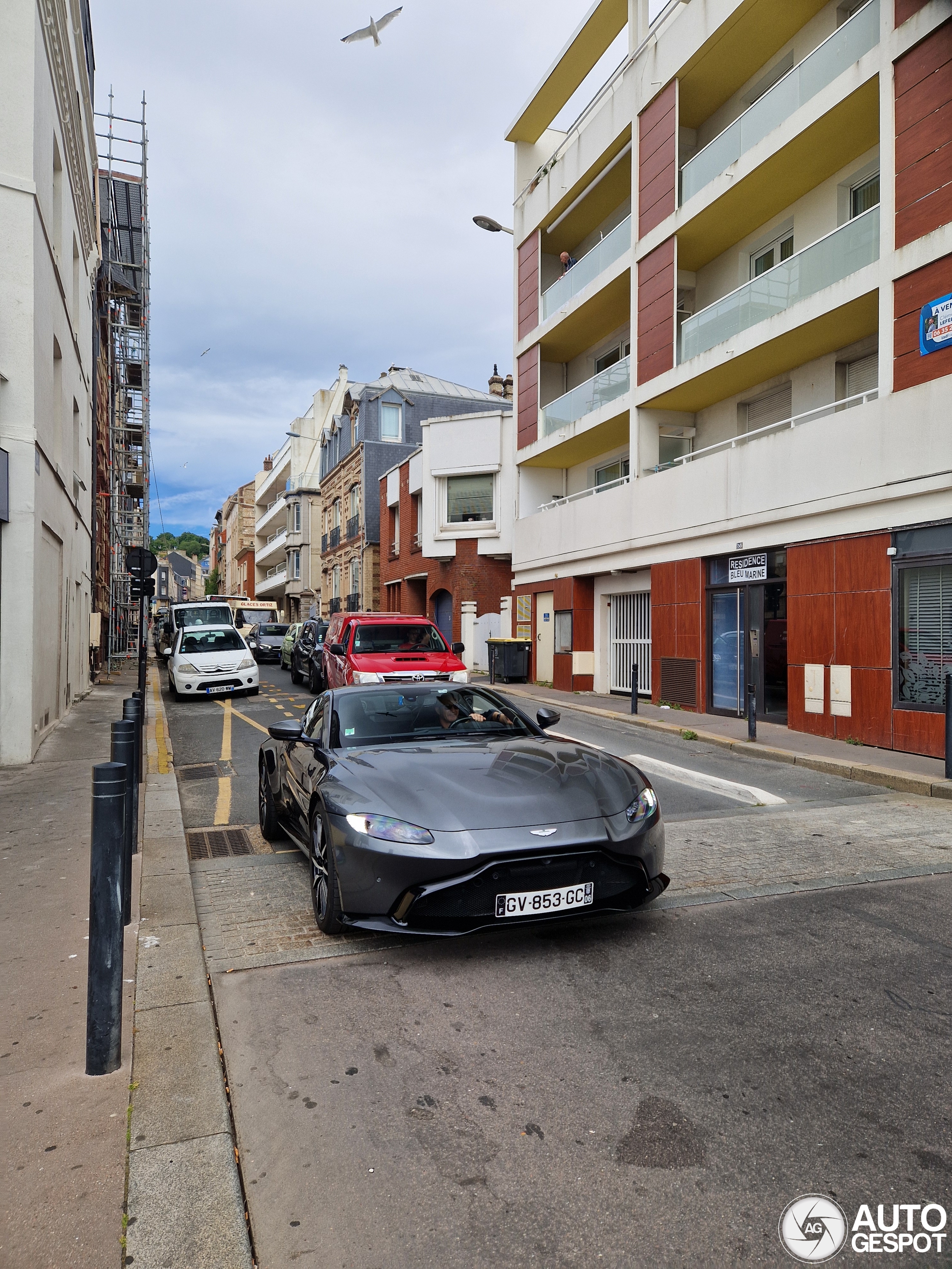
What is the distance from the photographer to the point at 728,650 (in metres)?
14.6

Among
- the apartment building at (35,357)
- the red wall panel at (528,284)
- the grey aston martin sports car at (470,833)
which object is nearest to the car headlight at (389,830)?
the grey aston martin sports car at (470,833)

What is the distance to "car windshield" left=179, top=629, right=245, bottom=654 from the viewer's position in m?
18.4

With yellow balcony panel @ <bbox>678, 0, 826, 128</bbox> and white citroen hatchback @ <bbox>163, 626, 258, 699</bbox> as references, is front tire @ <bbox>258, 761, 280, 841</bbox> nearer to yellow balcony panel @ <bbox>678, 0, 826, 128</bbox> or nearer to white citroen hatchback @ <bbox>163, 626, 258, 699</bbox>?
white citroen hatchback @ <bbox>163, 626, 258, 699</bbox>

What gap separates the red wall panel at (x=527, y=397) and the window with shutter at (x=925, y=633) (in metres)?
13.8

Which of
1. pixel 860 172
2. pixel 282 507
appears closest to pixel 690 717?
pixel 860 172

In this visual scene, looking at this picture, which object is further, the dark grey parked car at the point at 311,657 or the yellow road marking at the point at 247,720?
the dark grey parked car at the point at 311,657

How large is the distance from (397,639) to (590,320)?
11.2 m

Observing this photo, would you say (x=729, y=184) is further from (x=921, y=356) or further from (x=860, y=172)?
(x=921, y=356)

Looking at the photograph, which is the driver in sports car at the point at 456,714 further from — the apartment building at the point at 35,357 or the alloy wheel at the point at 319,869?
the apartment building at the point at 35,357

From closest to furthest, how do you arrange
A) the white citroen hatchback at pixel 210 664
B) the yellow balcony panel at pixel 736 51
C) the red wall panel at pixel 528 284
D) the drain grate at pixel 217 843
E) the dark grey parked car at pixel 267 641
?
the drain grate at pixel 217 843 < the yellow balcony panel at pixel 736 51 < the white citroen hatchback at pixel 210 664 < the red wall panel at pixel 528 284 < the dark grey parked car at pixel 267 641

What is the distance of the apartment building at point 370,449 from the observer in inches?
1428

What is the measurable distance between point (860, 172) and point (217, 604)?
1964 cm

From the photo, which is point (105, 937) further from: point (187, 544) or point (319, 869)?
point (187, 544)

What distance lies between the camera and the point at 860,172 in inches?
516
